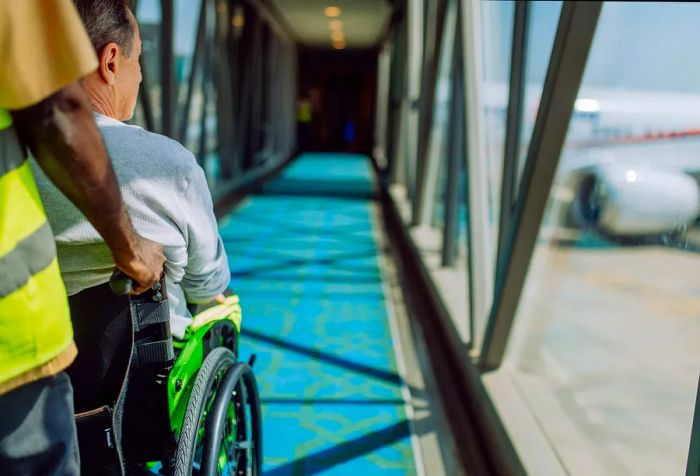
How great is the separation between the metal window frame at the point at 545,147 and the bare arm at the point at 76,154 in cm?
135

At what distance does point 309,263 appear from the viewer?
5379 mm

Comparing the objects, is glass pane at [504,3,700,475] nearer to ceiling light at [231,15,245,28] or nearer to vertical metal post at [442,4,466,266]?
vertical metal post at [442,4,466,266]

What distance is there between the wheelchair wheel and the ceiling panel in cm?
994

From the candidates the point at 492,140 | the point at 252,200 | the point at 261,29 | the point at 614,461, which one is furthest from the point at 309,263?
the point at 261,29

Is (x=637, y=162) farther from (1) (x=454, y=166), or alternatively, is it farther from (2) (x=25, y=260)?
(2) (x=25, y=260)

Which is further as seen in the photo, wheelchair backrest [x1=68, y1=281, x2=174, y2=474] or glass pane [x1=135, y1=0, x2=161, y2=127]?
glass pane [x1=135, y1=0, x2=161, y2=127]

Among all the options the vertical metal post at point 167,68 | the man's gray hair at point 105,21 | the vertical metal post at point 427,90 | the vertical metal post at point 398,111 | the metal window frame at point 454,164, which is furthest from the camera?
the vertical metal post at point 398,111

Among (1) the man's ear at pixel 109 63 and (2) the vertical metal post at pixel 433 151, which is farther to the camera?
(2) the vertical metal post at pixel 433 151

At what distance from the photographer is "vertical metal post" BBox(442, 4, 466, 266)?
3.83 metres

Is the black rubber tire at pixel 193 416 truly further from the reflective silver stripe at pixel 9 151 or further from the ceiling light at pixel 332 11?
the ceiling light at pixel 332 11

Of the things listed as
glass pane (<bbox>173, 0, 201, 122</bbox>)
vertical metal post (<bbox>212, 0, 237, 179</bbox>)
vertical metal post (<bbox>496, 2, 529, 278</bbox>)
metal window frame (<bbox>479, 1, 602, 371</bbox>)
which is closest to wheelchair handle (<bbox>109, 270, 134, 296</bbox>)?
metal window frame (<bbox>479, 1, 602, 371</bbox>)

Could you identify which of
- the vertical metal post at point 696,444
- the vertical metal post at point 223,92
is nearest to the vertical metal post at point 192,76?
the vertical metal post at point 223,92

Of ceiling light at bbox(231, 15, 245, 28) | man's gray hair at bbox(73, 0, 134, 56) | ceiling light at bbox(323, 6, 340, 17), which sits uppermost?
ceiling light at bbox(323, 6, 340, 17)

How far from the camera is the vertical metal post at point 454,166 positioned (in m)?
3.83
